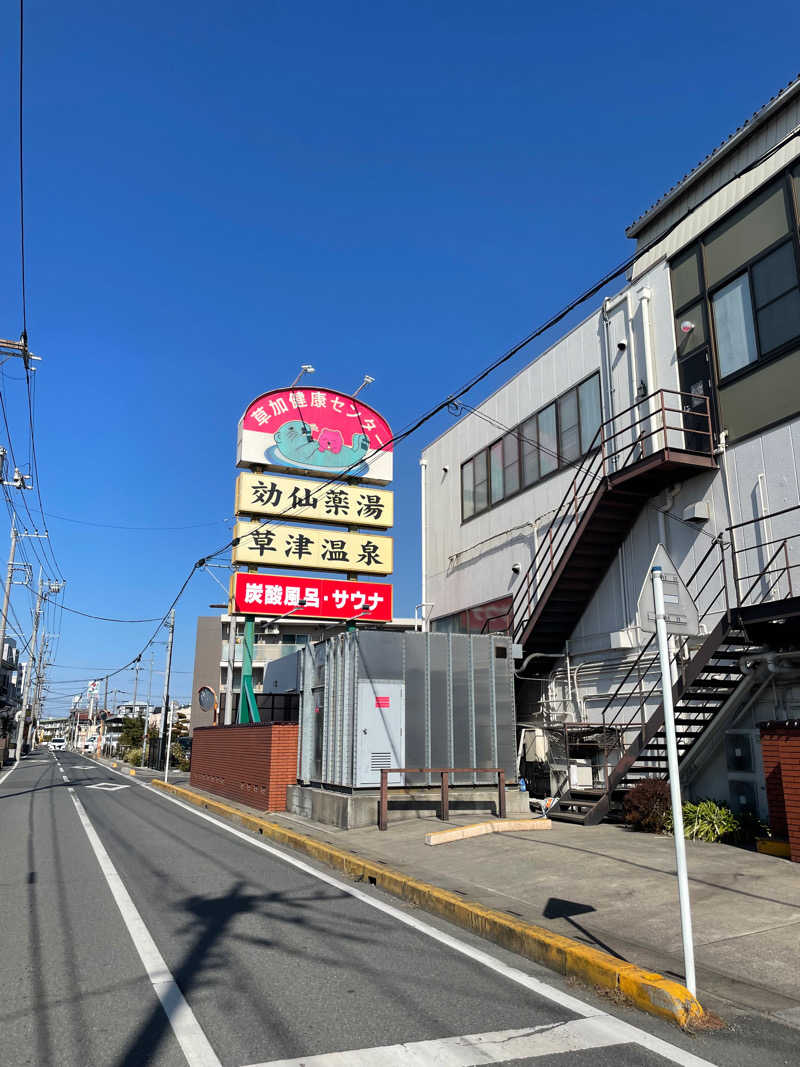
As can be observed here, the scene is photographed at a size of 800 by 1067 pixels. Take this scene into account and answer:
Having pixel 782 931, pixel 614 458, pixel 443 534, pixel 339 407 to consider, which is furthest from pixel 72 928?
pixel 339 407

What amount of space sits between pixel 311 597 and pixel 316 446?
4555 mm

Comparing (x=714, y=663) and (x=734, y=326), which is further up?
(x=734, y=326)

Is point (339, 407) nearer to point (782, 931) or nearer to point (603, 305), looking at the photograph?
point (603, 305)

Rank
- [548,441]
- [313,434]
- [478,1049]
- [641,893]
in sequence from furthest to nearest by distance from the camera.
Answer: [313,434] → [548,441] → [641,893] → [478,1049]

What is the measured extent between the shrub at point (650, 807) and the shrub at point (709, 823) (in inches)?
12.0

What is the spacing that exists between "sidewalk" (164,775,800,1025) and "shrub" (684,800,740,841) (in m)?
0.41

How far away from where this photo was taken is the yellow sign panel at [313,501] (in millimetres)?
21703

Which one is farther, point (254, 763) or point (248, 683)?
point (248, 683)

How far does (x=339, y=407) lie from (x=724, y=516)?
44.2ft

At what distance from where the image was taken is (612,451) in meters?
16.0

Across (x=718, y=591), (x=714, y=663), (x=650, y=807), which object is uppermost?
(x=718, y=591)

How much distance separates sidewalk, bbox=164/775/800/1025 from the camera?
5.38m

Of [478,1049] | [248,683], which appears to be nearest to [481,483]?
[248,683]

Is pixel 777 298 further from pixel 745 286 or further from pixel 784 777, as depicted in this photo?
pixel 784 777
